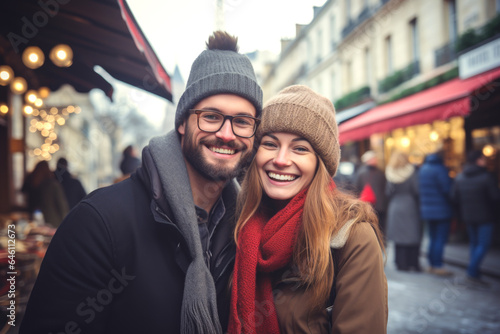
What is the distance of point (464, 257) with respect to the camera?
755 centimetres

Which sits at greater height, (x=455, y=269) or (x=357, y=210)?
A: (x=357, y=210)

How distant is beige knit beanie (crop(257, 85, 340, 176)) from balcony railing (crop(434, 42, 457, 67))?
423 inches

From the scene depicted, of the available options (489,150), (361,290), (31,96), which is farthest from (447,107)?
(31,96)

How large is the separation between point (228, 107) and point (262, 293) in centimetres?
101

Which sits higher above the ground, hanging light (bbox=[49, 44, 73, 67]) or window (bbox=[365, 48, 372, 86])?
window (bbox=[365, 48, 372, 86])

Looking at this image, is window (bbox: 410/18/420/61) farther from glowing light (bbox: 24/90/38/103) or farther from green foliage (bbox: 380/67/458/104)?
glowing light (bbox: 24/90/38/103)

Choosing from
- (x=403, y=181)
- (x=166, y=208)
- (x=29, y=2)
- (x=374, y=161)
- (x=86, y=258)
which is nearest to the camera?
(x=86, y=258)

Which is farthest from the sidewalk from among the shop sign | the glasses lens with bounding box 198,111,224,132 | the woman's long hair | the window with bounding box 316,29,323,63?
the window with bounding box 316,29,323,63

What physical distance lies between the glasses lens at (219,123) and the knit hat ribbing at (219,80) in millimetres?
105

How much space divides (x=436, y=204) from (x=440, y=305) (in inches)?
89.0

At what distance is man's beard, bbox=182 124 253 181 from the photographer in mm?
1954

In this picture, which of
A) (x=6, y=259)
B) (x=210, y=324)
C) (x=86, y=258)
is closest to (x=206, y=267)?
(x=210, y=324)

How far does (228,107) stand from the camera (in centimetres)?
200

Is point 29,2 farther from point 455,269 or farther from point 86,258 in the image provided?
point 455,269
